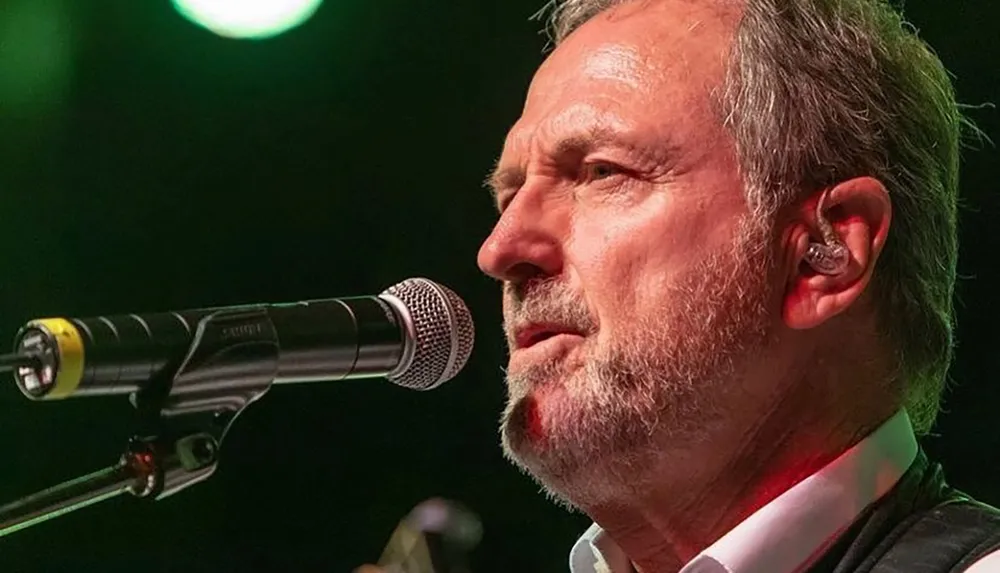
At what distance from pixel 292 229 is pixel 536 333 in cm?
144

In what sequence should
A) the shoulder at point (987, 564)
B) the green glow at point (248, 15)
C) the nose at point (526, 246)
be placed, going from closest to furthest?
the shoulder at point (987, 564), the nose at point (526, 246), the green glow at point (248, 15)

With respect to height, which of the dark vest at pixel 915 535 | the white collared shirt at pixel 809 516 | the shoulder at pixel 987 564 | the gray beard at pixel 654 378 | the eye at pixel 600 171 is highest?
the eye at pixel 600 171

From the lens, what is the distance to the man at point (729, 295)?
139cm

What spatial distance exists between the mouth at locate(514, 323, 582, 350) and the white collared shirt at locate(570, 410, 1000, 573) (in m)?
0.29

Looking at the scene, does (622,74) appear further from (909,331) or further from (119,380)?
(119,380)

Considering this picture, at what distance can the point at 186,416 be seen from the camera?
1.16 m

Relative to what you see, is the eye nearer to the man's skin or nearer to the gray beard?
the man's skin

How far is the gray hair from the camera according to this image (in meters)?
1.45

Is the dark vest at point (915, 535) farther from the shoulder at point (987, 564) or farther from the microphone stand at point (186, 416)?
the microphone stand at point (186, 416)

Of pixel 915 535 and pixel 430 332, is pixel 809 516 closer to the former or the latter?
pixel 915 535

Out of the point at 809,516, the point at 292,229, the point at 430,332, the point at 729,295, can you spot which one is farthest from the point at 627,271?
the point at 292,229

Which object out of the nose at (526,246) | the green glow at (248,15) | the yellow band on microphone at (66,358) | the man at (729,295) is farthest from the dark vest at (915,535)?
the green glow at (248,15)

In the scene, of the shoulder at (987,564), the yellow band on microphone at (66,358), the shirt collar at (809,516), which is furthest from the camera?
the shirt collar at (809,516)

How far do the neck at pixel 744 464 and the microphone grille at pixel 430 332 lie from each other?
0.88 ft
